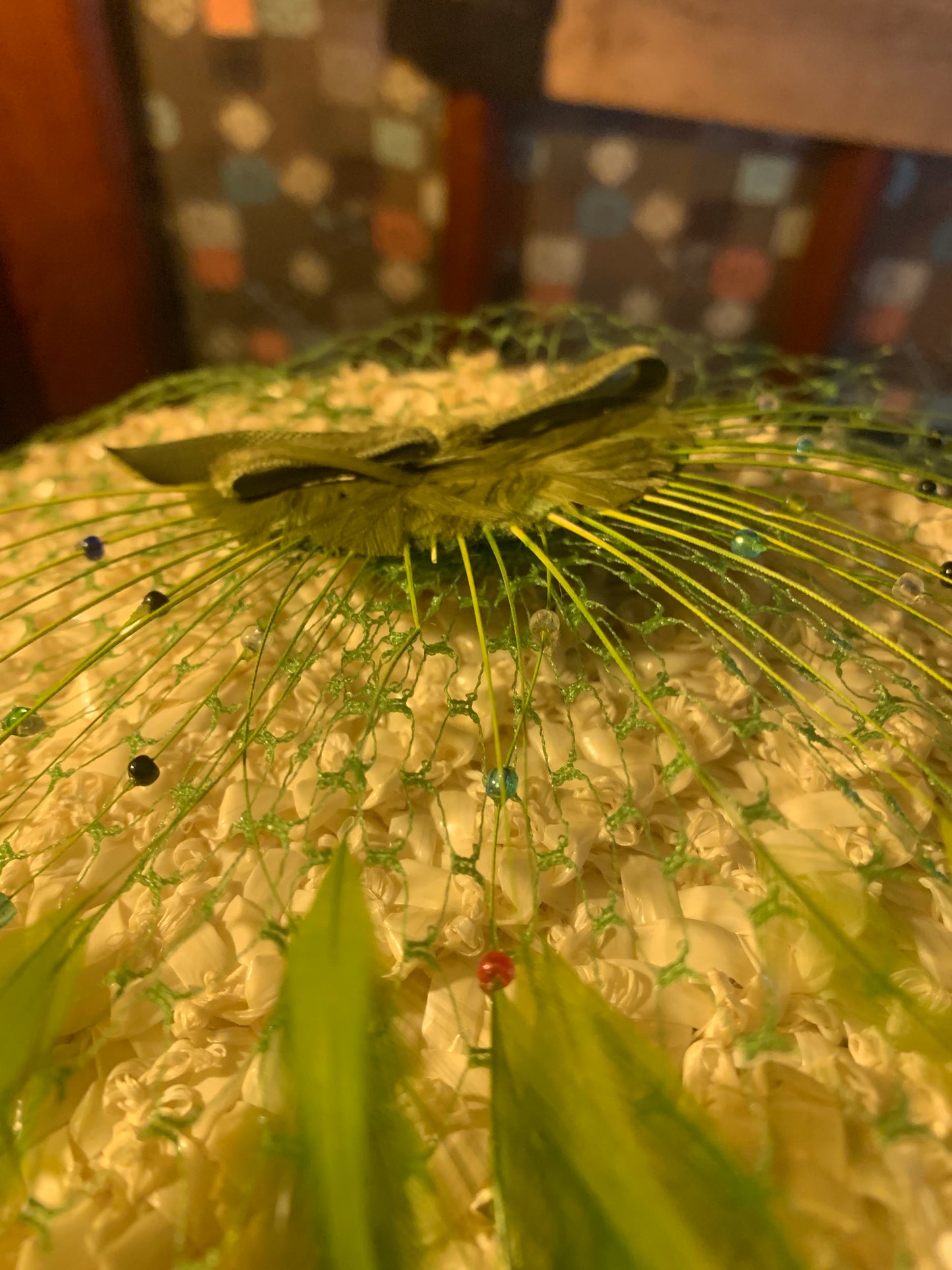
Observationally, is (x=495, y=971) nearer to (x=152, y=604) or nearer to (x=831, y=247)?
(x=152, y=604)

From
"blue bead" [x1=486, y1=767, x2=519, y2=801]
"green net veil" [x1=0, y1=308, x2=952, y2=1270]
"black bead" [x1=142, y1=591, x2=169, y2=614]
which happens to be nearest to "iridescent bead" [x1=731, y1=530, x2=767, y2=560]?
"green net veil" [x1=0, y1=308, x2=952, y2=1270]

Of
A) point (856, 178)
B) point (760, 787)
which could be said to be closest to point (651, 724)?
point (760, 787)

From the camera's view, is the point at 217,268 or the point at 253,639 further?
the point at 217,268

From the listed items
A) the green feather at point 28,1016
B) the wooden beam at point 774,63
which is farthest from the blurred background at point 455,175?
the green feather at point 28,1016

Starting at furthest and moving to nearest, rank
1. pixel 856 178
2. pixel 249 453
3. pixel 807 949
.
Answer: pixel 856 178 → pixel 249 453 → pixel 807 949

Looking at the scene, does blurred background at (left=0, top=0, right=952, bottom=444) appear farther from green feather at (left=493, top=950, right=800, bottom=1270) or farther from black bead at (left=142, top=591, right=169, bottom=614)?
green feather at (left=493, top=950, right=800, bottom=1270)

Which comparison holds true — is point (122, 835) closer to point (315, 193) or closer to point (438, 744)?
point (438, 744)

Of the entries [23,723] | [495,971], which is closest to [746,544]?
[495,971]
